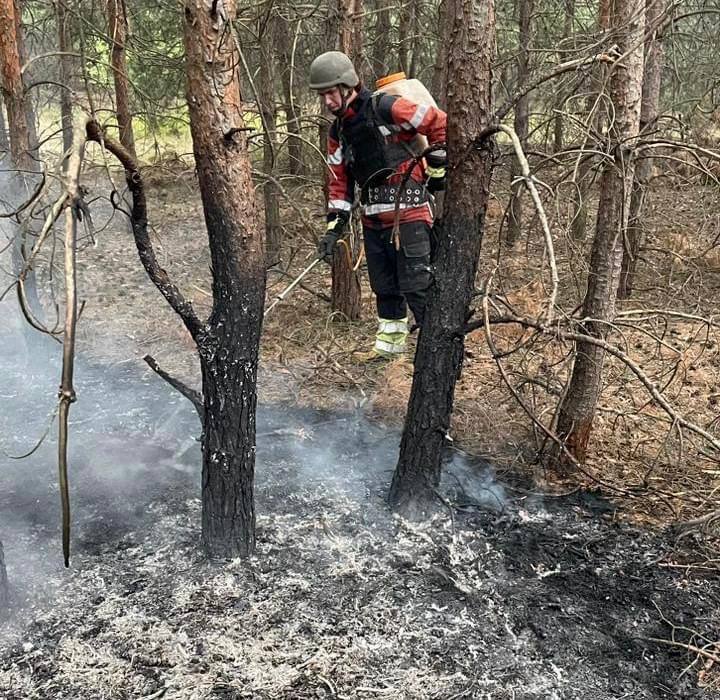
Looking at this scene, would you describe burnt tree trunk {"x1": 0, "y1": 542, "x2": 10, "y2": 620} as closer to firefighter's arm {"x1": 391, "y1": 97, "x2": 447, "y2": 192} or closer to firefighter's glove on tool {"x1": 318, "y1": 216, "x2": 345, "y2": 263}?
firefighter's glove on tool {"x1": 318, "y1": 216, "x2": 345, "y2": 263}

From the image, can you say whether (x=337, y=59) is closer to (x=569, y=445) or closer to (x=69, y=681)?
(x=569, y=445)

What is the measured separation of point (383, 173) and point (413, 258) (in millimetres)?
680

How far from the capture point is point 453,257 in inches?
160

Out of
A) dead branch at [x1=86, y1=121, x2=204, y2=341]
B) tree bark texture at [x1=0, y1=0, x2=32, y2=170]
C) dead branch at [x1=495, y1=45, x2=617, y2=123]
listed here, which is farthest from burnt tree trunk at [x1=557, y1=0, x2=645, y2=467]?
tree bark texture at [x1=0, y1=0, x2=32, y2=170]

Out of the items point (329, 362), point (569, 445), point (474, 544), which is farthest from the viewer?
point (329, 362)

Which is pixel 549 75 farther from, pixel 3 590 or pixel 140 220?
pixel 3 590

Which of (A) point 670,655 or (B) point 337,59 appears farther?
(B) point 337,59

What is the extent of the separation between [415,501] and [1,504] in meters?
2.68

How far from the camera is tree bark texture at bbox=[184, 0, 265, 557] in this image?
332 centimetres

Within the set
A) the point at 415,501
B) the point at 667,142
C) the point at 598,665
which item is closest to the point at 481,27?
the point at 667,142

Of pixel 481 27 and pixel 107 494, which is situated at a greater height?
pixel 481 27

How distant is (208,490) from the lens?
407cm

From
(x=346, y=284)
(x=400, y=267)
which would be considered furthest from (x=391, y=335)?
(x=346, y=284)

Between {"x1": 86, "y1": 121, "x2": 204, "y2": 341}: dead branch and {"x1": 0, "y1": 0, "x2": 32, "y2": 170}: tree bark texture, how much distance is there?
3.28 meters
